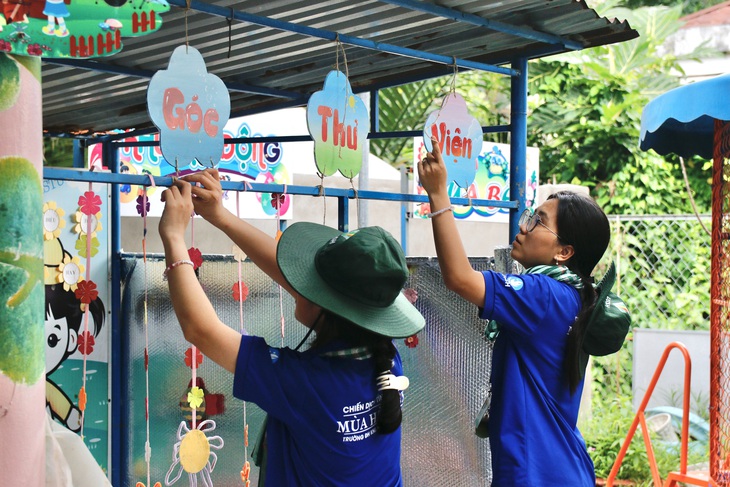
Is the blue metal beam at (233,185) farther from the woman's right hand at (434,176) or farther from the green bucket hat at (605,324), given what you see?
the green bucket hat at (605,324)

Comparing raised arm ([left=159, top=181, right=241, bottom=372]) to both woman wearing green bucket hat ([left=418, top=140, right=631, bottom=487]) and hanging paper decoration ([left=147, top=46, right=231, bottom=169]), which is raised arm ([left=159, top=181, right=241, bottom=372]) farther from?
woman wearing green bucket hat ([left=418, top=140, right=631, bottom=487])

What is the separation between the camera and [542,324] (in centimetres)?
243

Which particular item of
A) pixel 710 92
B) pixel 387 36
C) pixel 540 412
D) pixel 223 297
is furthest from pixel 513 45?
pixel 540 412

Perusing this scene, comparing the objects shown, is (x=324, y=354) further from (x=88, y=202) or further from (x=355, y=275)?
(x=88, y=202)

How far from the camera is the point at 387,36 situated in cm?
379

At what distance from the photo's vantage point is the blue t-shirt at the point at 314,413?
1952 millimetres

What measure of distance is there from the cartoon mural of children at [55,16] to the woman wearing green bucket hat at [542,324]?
3.81 ft

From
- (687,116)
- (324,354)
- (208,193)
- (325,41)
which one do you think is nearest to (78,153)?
(325,41)

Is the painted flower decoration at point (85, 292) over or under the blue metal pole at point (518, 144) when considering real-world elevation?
under

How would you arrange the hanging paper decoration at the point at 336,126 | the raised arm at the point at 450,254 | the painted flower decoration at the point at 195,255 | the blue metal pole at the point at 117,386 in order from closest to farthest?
the raised arm at the point at 450,254 < the hanging paper decoration at the point at 336,126 < the painted flower decoration at the point at 195,255 < the blue metal pole at the point at 117,386

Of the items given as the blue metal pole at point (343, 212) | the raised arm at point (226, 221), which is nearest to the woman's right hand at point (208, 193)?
the raised arm at point (226, 221)

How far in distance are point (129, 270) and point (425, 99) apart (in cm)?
748

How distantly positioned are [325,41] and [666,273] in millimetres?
5887

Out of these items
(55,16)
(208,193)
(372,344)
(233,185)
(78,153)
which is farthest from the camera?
(78,153)
